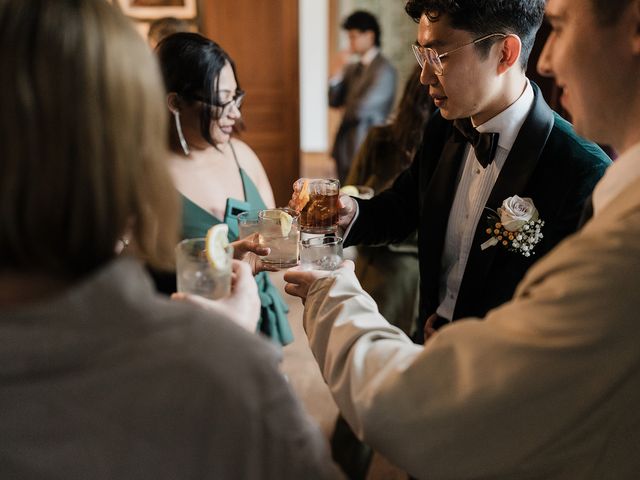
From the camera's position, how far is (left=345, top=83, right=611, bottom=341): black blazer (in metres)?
1.50

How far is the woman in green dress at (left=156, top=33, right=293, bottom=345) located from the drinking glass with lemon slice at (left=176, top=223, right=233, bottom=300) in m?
0.69

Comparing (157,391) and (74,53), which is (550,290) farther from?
(74,53)

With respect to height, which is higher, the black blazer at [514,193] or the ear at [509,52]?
the ear at [509,52]

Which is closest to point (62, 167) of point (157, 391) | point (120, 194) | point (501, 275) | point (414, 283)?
point (120, 194)

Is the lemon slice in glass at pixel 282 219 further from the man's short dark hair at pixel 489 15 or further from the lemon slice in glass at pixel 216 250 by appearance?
the man's short dark hair at pixel 489 15

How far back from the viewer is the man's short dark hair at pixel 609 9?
3.14ft

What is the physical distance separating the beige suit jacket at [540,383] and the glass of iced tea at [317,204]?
805 millimetres

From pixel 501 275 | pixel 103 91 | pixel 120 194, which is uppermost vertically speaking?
pixel 103 91

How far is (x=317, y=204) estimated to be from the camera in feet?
5.52

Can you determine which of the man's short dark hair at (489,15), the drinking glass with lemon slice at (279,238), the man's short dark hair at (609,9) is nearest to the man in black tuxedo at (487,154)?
the man's short dark hair at (489,15)

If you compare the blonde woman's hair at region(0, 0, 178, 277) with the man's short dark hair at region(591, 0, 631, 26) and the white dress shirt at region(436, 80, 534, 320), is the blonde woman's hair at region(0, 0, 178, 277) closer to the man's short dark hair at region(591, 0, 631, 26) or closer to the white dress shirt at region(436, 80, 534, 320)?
the man's short dark hair at region(591, 0, 631, 26)

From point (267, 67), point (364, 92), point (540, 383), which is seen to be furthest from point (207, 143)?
point (364, 92)

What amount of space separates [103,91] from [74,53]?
47 mm

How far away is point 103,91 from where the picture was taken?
636 mm
